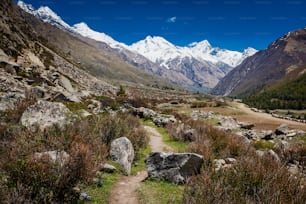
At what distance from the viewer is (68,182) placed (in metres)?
5.80

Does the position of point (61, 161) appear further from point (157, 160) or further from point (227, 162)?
point (227, 162)

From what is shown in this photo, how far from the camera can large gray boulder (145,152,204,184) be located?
8.21 meters

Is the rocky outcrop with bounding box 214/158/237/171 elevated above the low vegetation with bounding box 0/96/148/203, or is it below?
below

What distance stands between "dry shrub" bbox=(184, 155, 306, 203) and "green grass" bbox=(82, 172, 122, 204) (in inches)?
94.5

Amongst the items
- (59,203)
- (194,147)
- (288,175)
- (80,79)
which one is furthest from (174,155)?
(80,79)

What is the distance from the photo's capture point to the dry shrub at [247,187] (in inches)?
193

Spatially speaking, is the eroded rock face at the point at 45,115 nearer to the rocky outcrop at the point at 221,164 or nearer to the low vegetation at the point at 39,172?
the low vegetation at the point at 39,172

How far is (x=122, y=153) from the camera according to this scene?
1026cm

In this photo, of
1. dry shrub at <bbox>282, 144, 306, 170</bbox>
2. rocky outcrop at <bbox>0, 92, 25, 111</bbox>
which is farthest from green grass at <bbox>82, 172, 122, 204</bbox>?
dry shrub at <bbox>282, 144, 306, 170</bbox>

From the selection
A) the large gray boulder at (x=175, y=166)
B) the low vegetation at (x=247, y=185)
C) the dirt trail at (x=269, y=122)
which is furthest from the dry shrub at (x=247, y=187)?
the dirt trail at (x=269, y=122)

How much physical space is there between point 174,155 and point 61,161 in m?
A: 4.06

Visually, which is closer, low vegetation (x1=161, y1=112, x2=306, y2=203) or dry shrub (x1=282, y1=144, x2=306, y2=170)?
low vegetation (x1=161, y1=112, x2=306, y2=203)

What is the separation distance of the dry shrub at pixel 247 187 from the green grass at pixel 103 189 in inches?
94.5

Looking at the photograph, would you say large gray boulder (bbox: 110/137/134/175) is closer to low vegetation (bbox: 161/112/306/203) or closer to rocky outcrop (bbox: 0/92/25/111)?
low vegetation (bbox: 161/112/306/203)
